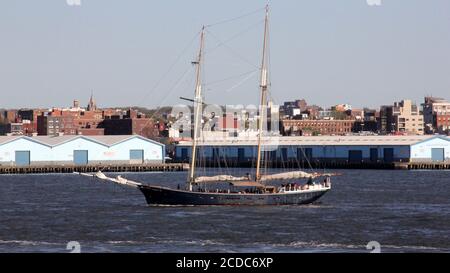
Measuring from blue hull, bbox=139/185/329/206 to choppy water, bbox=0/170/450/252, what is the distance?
102 cm

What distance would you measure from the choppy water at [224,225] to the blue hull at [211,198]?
102 centimetres

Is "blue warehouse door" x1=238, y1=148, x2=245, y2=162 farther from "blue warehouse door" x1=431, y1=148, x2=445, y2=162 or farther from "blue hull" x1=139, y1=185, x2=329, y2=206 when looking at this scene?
"blue hull" x1=139, y1=185, x2=329, y2=206

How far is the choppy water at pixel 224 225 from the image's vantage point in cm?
3331

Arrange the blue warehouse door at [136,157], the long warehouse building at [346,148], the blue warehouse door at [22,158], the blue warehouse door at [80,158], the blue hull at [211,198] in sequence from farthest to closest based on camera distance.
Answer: the long warehouse building at [346,148] → the blue warehouse door at [136,157] → the blue warehouse door at [80,158] → the blue warehouse door at [22,158] → the blue hull at [211,198]

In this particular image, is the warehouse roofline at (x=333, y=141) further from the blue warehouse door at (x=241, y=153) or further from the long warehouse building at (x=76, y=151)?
the long warehouse building at (x=76, y=151)

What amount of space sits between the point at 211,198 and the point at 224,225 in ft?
40.0

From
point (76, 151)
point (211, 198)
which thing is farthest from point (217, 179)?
point (76, 151)

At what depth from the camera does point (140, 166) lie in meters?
126

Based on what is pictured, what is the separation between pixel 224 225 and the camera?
42.0 metres

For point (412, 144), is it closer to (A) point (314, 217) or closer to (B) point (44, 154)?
(B) point (44, 154)

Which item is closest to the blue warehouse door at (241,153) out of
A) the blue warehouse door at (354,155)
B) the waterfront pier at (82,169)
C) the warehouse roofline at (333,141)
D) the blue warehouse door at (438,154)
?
the warehouse roofline at (333,141)

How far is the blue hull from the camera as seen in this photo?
178 ft
